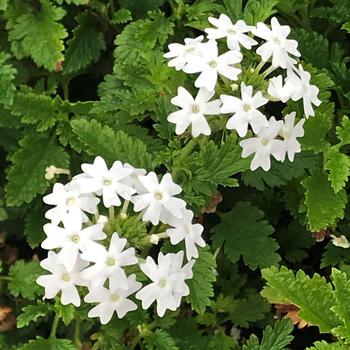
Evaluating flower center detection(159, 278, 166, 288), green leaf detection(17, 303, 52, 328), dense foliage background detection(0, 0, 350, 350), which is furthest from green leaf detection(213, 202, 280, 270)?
green leaf detection(17, 303, 52, 328)

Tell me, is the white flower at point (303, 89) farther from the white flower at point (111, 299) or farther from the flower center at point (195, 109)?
the white flower at point (111, 299)

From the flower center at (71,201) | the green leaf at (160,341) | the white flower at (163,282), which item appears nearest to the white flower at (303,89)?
the white flower at (163,282)

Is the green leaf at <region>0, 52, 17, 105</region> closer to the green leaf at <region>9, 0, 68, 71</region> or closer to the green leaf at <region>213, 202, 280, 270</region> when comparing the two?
the green leaf at <region>9, 0, 68, 71</region>

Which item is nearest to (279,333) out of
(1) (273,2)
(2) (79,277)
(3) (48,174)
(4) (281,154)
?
(4) (281,154)

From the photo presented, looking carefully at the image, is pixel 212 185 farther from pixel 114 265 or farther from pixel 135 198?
pixel 114 265

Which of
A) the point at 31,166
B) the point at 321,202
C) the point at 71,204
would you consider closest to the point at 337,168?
the point at 321,202

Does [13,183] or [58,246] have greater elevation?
[58,246]

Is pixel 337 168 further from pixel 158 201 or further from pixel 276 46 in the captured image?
pixel 158 201
